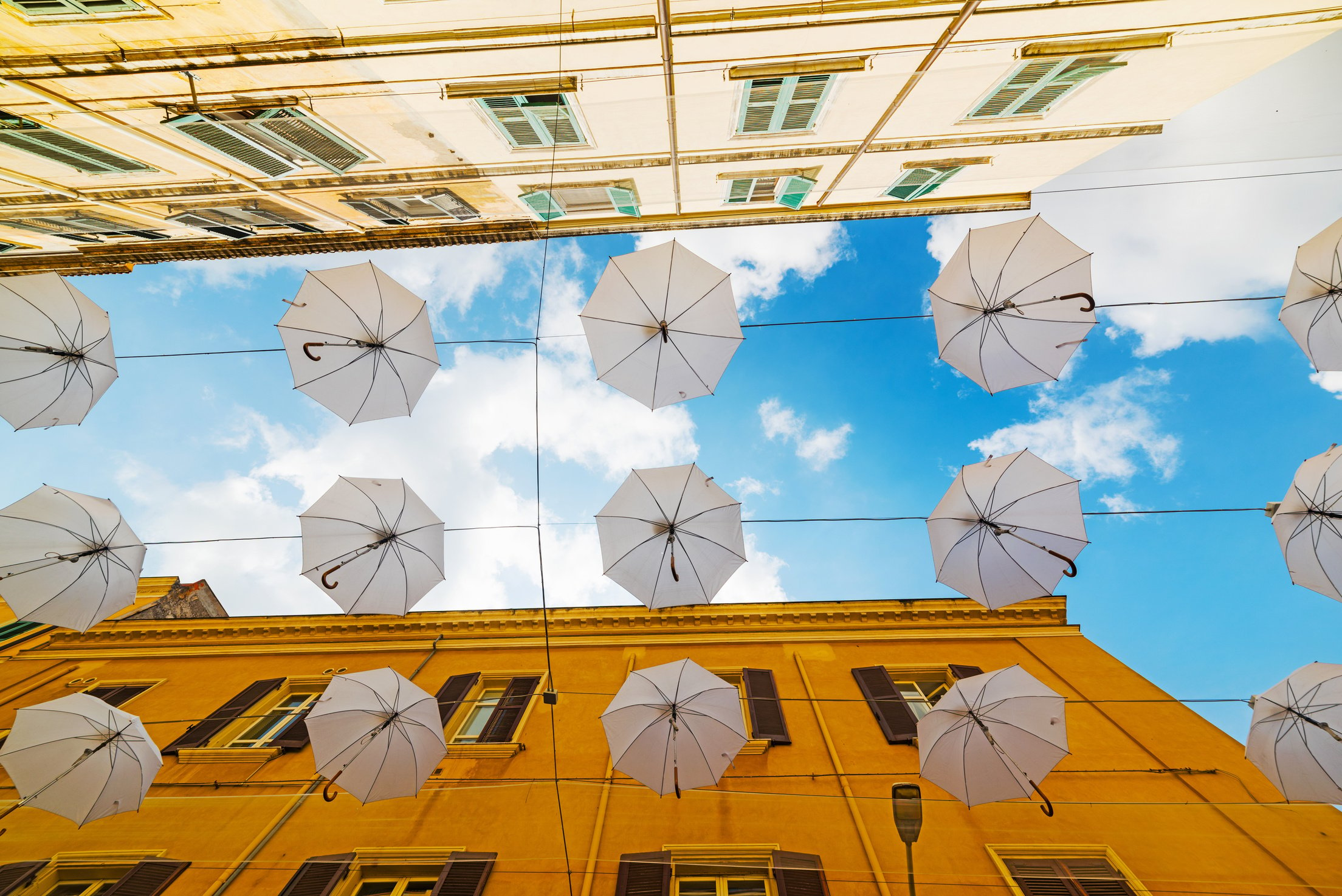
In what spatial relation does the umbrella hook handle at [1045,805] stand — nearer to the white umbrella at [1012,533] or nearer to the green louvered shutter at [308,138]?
the white umbrella at [1012,533]

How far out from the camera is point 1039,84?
8.25 metres

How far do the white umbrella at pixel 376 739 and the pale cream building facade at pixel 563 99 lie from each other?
24.0 ft

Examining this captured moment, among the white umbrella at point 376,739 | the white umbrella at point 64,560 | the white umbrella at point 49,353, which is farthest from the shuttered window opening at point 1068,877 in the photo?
the white umbrella at point 49,353

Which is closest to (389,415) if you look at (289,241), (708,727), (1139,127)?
(708,727)

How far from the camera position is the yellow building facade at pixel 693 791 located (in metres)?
6.95

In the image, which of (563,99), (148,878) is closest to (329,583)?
(148,878)

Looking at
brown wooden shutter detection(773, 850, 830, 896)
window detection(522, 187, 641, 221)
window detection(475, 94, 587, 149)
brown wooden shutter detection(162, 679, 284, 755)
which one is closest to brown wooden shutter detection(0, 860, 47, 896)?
brown wooden shutter detection(162, 679, 284, 755)

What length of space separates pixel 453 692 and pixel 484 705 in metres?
0.68

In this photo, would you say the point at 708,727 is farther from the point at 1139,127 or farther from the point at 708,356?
the point at 1139,127

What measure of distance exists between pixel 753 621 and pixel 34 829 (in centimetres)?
1238

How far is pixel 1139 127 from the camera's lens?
31.1 ft

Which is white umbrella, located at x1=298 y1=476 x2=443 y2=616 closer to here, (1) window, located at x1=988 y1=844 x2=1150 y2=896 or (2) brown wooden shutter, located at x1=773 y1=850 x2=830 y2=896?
(2) brown wooden shutter, located at x1=773 y1=850 x2=830 y2=896

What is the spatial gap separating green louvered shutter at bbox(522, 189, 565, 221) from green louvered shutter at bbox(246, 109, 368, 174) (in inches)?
121

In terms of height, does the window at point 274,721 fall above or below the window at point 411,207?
below
